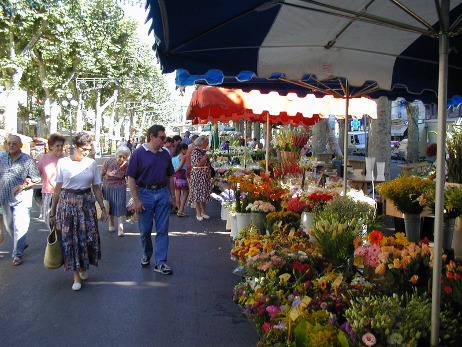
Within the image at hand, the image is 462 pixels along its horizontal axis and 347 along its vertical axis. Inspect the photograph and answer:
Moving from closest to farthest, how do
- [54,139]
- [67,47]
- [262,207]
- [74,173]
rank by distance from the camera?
[74,173]
[262,207]
[54,139]
[67,47]

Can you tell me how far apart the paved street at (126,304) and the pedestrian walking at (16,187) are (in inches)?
18.9

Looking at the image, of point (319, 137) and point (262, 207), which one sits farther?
point (319, 137)

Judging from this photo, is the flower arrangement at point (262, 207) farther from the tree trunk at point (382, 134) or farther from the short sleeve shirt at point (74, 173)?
the tree trunk at point (382, 134)

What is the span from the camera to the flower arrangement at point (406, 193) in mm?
5211

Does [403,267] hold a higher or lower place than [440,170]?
lower

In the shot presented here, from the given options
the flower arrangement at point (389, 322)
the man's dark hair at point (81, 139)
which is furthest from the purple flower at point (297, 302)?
the man's dark hair at point (81, 139)

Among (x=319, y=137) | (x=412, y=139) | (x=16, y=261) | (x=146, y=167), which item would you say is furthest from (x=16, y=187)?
(x=412, y=139)

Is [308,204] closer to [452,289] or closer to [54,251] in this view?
[452,289]

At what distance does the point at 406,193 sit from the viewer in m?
5.23

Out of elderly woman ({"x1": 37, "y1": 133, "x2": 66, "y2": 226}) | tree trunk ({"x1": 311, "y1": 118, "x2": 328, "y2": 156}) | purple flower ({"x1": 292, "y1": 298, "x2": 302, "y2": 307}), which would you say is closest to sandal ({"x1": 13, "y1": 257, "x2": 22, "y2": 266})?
elderly woman ({"x1": 37, "y1": 133, "x2": 66, "y2": 226})

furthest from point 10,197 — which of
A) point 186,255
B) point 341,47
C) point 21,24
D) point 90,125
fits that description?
point 90,125

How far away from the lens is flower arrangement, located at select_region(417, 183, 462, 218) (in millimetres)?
4582

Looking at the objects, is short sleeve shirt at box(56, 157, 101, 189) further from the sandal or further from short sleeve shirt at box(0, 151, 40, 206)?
the sandal

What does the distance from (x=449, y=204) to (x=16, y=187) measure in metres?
5.65
